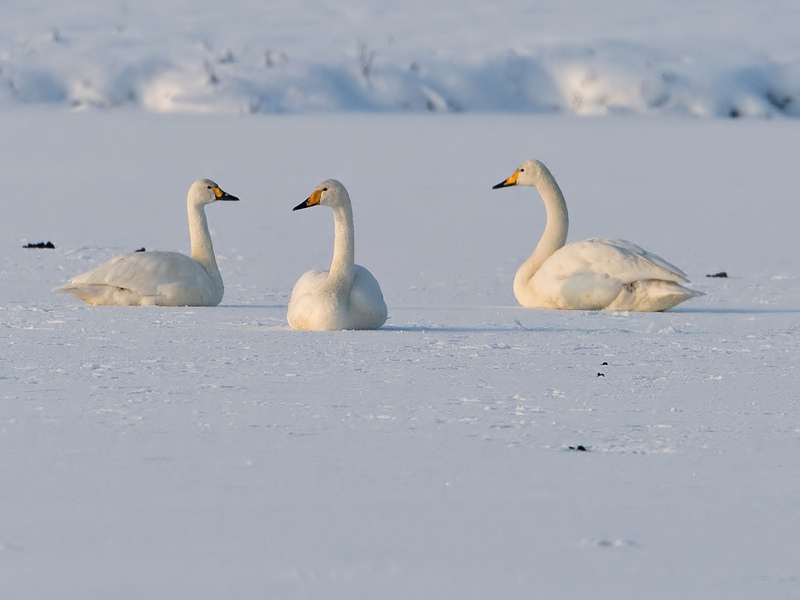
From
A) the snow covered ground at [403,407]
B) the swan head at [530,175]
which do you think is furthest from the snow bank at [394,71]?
the swan head at [530,175]

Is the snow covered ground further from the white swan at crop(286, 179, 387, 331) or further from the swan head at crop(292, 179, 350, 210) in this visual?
the swan head at crop(292, 179, 350, 210)

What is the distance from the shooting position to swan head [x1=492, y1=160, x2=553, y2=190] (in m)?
10.2

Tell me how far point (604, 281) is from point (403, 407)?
3.93 metres

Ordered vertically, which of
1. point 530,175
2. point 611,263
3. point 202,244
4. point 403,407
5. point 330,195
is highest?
point 530,175

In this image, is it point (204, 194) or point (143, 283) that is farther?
point (204, 194)

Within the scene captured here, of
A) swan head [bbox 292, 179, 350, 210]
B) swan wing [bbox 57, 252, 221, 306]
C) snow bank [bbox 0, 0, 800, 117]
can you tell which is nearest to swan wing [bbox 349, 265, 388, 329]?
swan head [bbox 292, 179, 350, 210]

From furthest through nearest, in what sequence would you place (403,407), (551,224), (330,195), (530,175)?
(530,175), (551,224), (330,195), (403,407)

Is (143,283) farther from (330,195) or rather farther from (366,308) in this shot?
(366,308)

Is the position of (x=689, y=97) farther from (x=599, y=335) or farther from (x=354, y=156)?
(x=599, y=335)

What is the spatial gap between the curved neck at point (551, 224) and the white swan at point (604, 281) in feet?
1.28

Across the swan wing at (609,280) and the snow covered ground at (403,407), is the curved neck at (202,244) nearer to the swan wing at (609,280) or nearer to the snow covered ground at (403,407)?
the snow covered ground at (403,407)

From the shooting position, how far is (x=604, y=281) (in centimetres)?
865

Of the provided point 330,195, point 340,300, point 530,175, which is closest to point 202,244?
point 330,195

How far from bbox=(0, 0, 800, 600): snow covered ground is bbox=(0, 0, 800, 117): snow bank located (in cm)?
434
